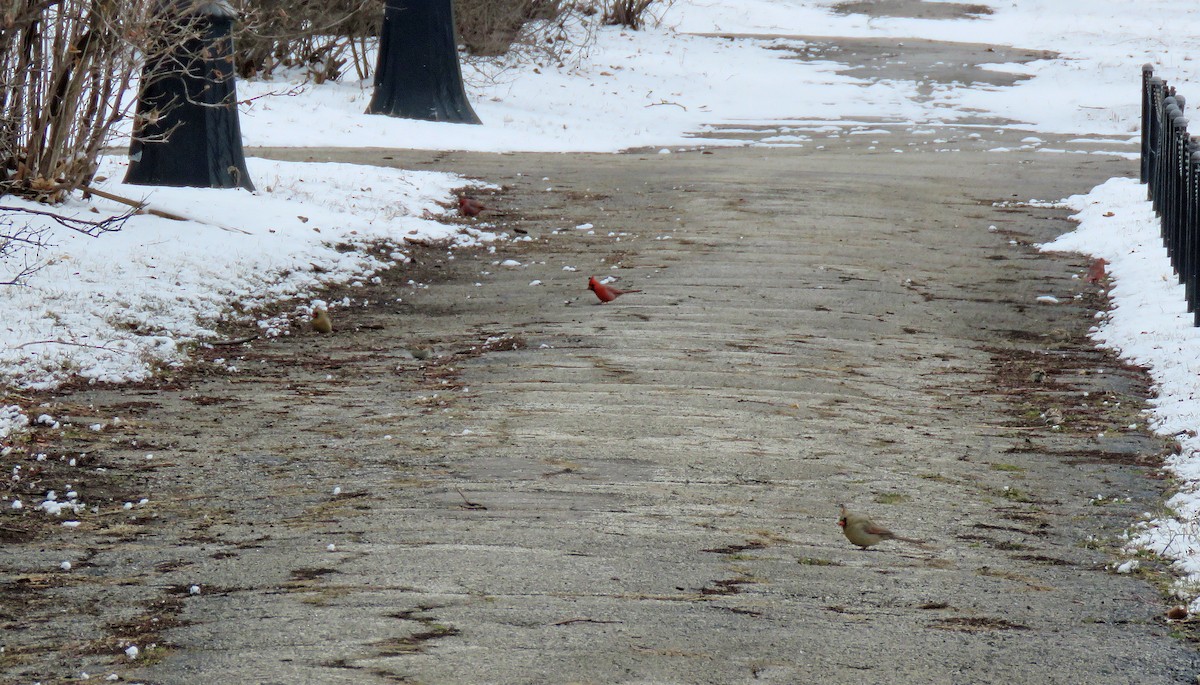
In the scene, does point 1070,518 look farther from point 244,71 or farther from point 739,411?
point 244,71

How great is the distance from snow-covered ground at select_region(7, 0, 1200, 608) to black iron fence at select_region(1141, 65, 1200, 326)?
20cm

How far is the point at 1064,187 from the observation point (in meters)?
12.9

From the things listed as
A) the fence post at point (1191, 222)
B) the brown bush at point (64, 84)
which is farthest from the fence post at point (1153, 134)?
the brown bush at point (64, 84)

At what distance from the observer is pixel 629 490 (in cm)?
501

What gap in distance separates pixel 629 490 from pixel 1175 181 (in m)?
5.46

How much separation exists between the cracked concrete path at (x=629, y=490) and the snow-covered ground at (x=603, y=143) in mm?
371

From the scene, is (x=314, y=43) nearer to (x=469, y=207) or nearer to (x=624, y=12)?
(x=624, y=12)

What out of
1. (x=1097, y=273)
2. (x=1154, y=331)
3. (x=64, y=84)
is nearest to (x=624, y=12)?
(x=1097, y=273)

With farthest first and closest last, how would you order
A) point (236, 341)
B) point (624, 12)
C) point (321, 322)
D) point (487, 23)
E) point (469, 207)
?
point (624, 12)
point (487, 23)
point (469, 207)
point (321, 322)
point (236, 341)

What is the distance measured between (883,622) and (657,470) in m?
1.55

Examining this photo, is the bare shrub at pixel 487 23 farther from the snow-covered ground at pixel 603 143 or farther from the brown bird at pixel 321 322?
the brown bird at pixel 321 322

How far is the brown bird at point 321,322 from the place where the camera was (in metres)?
7.65

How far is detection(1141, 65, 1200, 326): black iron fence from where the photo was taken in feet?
24.8

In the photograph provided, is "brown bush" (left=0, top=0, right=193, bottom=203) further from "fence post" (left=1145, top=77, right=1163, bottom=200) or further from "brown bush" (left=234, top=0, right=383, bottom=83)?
"brown bush" (left=234, top=0, right=383, bottom=83)
